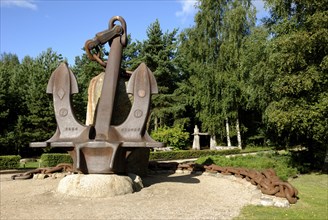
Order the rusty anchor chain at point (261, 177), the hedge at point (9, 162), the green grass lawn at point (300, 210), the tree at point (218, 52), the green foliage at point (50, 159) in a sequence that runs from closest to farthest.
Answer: the green grass lawn at point (300, 210) → the rusty anchor chain at point (261, 177) → the green foliage at point (50, 159) → the hedge at point (9, 162) → the tree at point (218, 52)

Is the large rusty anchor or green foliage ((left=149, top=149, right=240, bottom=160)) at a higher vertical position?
the large rusty anchor

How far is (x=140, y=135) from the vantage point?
7281mm

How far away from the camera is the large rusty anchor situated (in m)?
7.23

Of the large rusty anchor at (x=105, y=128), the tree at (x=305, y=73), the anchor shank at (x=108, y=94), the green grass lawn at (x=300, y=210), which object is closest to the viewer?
the green grass lawn at (x=300, y=210)

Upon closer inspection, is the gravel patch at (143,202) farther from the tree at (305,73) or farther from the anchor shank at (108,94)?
the tree at (305,73)

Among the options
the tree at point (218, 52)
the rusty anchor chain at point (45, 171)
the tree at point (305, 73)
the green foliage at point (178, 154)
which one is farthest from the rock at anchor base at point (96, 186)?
the tree at point (218, 52)

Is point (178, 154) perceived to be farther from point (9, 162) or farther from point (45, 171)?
point (45, 171)

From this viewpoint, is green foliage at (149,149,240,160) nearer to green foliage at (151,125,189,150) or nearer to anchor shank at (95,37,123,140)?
green foliage at (151,125,189,150)

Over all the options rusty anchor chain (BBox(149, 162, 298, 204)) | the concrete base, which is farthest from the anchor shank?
rusty anchor chain (BBox(149, 162, 298, 204))

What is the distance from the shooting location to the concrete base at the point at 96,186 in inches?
270

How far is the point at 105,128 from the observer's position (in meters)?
7.40

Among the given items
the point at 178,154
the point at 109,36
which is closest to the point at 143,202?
the point at 109,36

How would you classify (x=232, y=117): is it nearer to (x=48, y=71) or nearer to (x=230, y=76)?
(x=230, y=76)

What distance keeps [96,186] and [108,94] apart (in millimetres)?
1972
